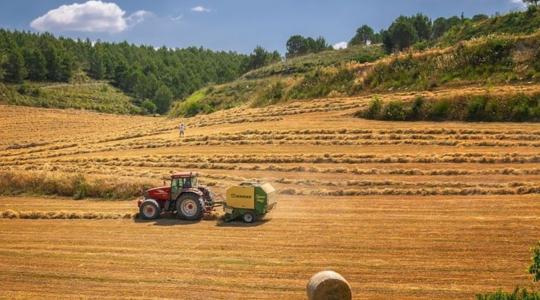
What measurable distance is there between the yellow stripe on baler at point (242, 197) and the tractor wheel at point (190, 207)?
1344 mm

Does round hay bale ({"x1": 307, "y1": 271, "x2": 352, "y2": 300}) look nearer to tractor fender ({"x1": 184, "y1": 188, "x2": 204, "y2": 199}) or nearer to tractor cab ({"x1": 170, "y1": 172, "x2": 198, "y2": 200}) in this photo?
tractor fender ({"x1": 184, "y1": 188, "x2": 204, "y2": 199})

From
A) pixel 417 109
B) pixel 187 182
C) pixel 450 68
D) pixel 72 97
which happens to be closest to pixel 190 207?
pixel 187 182

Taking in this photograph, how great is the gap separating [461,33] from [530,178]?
45600mm

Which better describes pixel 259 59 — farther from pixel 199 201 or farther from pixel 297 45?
pixel 199 201

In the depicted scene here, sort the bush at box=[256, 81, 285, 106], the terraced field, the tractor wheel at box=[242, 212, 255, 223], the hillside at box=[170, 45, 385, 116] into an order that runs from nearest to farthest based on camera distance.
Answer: the terraced field
the tractor wheel at box=[242, 212, 255, 223]
the bush at box=[256, 81, 285, 106]
the hillside at box=[170, 45, 385, 116]

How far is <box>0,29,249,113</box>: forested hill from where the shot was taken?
5261 inches

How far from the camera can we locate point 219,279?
55.6ft

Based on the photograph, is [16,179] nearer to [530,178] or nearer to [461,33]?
[530,178]

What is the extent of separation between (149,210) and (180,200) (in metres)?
1.40

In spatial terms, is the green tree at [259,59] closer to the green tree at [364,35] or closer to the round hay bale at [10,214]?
the green tree at [364,35]

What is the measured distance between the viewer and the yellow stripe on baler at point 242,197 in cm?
2398

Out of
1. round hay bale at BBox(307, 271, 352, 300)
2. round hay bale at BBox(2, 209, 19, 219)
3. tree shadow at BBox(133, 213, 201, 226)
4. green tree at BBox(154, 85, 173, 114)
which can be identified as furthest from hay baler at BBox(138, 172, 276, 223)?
green tree at BBox(154, 85, 173, 114)

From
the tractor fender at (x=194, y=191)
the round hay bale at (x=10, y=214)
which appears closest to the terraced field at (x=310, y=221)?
the round hay bale at (x=10, y=214)

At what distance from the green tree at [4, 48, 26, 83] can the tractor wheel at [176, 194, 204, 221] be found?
11188 cm
